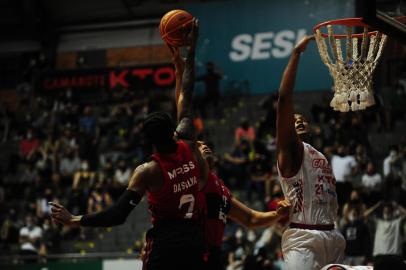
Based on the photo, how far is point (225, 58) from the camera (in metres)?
24.4

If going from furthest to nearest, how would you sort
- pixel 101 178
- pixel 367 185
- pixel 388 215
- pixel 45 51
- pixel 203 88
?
pixel 45 51 < pixel 203 88 < pixel 101 178 < pixel 367 185 < pixel 388 215

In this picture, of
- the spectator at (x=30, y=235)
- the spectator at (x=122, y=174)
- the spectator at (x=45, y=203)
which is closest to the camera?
the spectator at (x=30, y=235)

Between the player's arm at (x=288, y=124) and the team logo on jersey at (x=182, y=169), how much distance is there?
91 cm

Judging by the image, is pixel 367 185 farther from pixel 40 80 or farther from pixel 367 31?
pixel 40 80

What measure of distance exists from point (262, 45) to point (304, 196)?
18.3 meters

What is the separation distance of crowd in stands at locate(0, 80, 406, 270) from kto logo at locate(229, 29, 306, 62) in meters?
2.52

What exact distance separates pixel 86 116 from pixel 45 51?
6072 millimetres

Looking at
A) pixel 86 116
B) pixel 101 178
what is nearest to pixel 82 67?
pixel 86 116

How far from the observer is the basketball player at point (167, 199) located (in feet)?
17.8

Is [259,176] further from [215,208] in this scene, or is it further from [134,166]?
[215,208]

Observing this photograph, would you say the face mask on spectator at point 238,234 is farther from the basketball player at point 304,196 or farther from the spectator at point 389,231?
the basketball player at point 304,196

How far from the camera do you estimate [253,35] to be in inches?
963

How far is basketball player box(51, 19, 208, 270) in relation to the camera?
5426mm

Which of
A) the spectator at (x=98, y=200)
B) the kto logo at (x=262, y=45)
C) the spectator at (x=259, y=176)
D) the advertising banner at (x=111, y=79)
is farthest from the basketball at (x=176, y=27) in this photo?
the advertising banner at (x=111, y=79)
